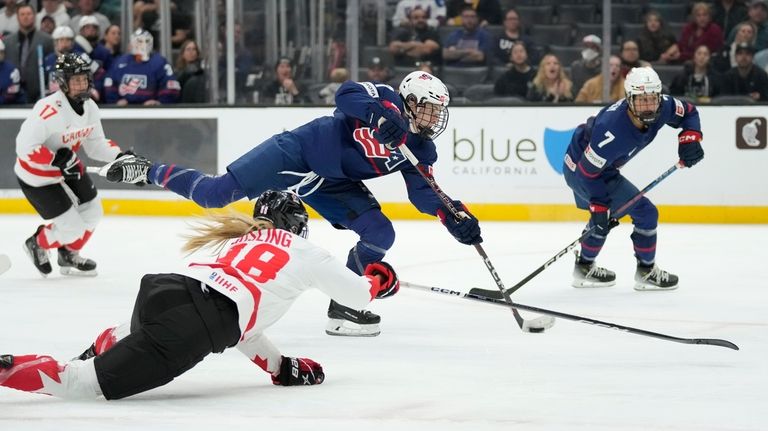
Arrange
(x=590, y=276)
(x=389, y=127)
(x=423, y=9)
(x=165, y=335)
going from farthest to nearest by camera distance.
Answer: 1. (x=423, y=9)
2. (x=590, y=276)
3. (x=389, y=127)
4. (x=165, y=335)

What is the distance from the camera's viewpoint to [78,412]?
329 cm

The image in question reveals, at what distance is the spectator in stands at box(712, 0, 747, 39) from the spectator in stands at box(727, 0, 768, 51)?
0.04 m

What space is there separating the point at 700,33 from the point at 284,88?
3.15 m

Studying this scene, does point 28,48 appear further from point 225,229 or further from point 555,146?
point 225,229

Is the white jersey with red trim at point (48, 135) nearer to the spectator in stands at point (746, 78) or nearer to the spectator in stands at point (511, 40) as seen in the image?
the spectator in stands at point (511, 40)

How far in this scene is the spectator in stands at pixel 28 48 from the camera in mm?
10062

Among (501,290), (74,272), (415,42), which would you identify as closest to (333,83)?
(415,42)

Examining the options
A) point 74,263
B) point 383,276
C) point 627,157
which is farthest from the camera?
point 74,263

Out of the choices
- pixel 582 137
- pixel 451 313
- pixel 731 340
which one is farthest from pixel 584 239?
pixel 731 340

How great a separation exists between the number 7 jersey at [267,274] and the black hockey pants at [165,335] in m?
0.04

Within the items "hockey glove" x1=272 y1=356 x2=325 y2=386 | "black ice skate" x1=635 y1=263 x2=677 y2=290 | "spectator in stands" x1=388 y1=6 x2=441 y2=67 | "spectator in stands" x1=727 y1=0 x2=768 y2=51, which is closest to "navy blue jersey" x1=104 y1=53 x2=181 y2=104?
"spectator in stands" x1=388 y1=6 x2=441 y2=67

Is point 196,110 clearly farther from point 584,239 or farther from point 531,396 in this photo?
point 531,396

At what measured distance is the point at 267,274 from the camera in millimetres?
3504

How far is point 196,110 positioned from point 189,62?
491 mm
